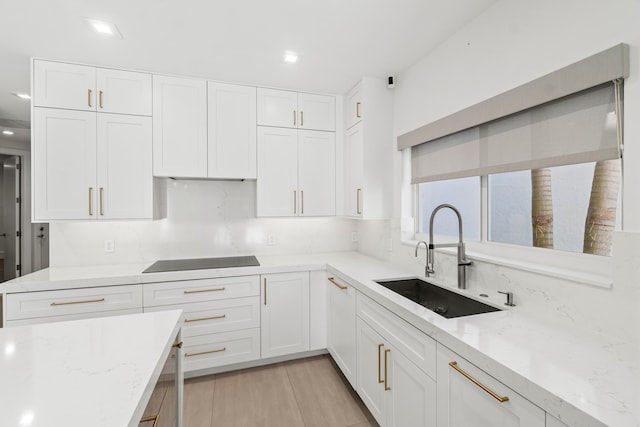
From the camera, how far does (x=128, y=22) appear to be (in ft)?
5.83

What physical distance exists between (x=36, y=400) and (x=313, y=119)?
264cm

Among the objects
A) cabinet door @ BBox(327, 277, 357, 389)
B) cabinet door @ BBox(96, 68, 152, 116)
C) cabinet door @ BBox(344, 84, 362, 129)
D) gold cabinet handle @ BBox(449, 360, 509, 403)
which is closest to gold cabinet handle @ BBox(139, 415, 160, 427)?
gold cabinet handle @ BBox(449, 360, 509, 403)

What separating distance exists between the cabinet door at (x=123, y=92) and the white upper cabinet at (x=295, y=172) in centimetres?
95

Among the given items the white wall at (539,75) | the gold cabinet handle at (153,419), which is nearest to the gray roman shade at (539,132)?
the white wall at (539,75)

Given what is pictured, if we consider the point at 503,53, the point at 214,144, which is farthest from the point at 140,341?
the point at 503,53

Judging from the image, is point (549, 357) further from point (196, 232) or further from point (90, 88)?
point (90, 88)

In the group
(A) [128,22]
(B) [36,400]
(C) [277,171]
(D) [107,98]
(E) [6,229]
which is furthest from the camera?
(E) [6,229]

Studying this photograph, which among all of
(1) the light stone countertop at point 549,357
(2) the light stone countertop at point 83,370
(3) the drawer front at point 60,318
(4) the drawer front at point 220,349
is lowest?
(4) the drawer front at point 220,349

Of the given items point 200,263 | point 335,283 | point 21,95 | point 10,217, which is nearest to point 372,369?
point 335,283

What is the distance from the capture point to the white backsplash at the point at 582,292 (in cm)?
106

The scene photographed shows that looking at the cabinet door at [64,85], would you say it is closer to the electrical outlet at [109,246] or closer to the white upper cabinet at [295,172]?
the electrical outlet at [109,246]

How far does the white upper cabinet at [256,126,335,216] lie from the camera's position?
9.02 ft

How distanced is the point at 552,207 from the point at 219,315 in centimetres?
232

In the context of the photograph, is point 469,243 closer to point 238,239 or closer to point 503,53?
point 503,53
